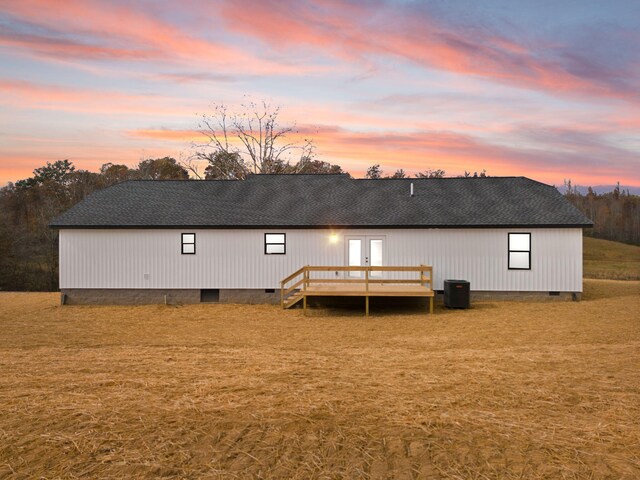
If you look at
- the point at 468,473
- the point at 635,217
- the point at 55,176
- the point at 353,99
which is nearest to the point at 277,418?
the point at 468,473

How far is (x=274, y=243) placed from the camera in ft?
68.0

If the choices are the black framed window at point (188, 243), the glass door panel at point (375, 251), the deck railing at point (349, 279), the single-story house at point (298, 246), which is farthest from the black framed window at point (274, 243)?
the glass door panel at point (375, 251)

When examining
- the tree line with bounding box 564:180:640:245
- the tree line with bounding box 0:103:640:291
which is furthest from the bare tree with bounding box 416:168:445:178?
the tree line with bounding box 564:180:640:245

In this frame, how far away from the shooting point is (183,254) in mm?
20797

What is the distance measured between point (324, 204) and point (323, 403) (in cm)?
1551

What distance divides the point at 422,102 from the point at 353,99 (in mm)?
3781

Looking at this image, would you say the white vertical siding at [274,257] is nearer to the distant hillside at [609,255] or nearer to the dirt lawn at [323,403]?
the dirt lawn at [323,403]

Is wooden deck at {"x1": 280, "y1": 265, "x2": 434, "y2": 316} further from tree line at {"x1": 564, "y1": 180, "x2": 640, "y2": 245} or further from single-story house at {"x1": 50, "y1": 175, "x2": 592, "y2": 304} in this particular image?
tree line at {"x1": 564, "y1": 180, "x2": 640, "y2": 245}

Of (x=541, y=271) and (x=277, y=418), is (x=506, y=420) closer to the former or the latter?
(x=277, y=418)

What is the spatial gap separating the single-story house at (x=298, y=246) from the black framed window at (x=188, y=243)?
4cm

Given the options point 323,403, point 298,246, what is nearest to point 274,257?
point 298,246

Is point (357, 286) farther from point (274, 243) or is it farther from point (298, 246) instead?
point (274, 243)

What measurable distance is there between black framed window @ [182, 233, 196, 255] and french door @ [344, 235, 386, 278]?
20.7 ft

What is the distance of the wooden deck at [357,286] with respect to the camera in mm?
17859
